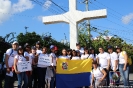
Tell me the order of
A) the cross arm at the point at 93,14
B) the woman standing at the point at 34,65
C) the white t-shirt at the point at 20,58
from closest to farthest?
the white t-shirt at the point at 20,58, the woman standing at the point at 34,65, the cross arm at the point at 93,14

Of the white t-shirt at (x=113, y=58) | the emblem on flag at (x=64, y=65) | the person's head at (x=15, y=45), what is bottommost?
the emblem on flag at (x=64, y=65)

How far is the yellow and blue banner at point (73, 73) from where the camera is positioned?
9.37 meters

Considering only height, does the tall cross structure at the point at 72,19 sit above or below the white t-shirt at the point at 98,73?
above

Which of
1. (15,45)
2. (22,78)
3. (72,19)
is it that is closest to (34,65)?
(22,78)

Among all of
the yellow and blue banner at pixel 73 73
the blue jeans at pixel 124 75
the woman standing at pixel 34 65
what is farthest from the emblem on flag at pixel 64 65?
the blue jeans at pixel 124 75

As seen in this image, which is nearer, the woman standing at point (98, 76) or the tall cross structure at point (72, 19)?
the woman standing at point (98, 76)

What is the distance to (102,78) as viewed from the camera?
8.91 meters

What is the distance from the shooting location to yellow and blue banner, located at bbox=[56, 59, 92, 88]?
30.7 ft

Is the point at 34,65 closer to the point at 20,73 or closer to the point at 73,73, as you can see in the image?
the point at 20,73

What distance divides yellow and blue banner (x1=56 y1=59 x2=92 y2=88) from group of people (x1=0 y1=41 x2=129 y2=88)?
1.00ft

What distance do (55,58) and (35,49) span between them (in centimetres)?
81

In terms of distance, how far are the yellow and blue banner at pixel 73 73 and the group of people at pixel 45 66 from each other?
30cm

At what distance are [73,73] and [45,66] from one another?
1.08 meters

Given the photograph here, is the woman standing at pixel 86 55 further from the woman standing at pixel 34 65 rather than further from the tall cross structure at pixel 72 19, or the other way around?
the tall cross structure at pixel 72 19
